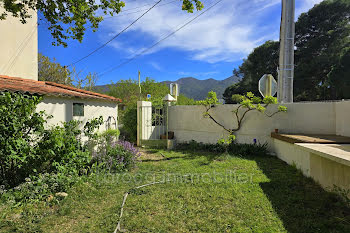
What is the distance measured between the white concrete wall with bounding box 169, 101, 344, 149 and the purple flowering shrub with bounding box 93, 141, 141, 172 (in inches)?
150

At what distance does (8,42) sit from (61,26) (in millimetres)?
4969

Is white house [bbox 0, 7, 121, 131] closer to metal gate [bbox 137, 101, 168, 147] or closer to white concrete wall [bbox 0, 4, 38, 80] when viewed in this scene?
white concrete wall [bbox 0, 4, 38, 80]

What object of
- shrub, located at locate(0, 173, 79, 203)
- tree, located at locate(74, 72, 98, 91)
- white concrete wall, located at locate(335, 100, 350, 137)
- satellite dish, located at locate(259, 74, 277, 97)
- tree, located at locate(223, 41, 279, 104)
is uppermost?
tree, located at locate(223, 41, 279, 104)

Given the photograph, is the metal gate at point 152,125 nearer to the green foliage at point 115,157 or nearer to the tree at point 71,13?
the green foliage at point 115,157

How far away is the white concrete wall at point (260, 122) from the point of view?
6262mm

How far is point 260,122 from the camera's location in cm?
739

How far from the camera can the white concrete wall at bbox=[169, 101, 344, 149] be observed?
626 centimetres

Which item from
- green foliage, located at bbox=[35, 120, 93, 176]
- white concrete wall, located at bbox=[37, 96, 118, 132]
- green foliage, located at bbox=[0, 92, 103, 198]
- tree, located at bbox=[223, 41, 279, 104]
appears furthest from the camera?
tree, located at bbox=[223, 41, 279, 104]

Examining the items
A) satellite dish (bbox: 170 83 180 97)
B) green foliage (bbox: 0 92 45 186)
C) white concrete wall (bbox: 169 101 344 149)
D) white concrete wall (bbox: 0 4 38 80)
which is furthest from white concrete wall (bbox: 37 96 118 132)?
satellite dish (bbox: 170 83 180 97)

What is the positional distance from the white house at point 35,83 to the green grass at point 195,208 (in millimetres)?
2422

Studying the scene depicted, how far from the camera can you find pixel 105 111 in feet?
→ 23.2

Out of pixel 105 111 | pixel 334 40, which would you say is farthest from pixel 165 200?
pixel 334 40

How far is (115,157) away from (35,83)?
393 centimetres

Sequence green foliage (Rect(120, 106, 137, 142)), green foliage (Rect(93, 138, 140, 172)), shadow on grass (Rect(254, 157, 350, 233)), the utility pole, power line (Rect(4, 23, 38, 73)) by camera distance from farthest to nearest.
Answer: green foliage (Rect(120, 106, 137, 142)) → the utility pole → power line (Rect(4, 23, 38, 73)) → green foliage (Rect(93, 138, 140, 172)) → shadow on grass (Rect(254, 157, 350, 233))
